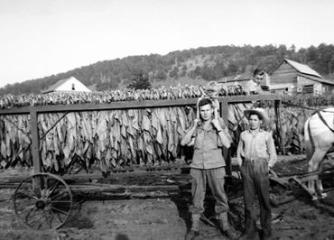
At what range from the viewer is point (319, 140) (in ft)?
22.0

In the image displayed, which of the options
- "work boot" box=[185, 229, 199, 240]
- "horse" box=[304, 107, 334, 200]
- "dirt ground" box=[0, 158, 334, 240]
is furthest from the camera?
"horse" box=[304, 107, 334, 200]

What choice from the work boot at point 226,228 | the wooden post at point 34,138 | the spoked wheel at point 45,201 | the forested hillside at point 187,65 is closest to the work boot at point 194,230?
the work boot at point 226,228

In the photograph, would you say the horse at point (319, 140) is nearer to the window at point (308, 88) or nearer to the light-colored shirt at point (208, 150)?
the light-colored shirt at point (208, 150)

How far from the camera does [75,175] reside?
5.64m

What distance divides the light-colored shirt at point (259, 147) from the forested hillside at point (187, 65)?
8605 cm

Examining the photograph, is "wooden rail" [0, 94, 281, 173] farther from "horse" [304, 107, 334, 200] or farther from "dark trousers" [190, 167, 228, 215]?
"horse" [304, 107, 334, 200]

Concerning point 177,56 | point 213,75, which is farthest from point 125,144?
point 177,56

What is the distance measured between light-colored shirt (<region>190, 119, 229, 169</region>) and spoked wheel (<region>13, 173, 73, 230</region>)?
2.62 metres

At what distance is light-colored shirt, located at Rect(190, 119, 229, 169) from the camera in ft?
15.4

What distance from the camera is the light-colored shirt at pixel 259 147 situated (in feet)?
14.8

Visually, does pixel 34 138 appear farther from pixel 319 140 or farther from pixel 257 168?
pixel 319 140

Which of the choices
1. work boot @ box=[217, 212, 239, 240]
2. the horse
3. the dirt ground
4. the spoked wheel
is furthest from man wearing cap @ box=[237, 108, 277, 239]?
the spoked wheel

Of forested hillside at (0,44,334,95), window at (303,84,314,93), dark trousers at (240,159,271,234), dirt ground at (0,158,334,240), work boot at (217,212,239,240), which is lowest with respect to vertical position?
dirt ground at (0,158,334,240)

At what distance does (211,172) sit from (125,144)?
1.98 m
